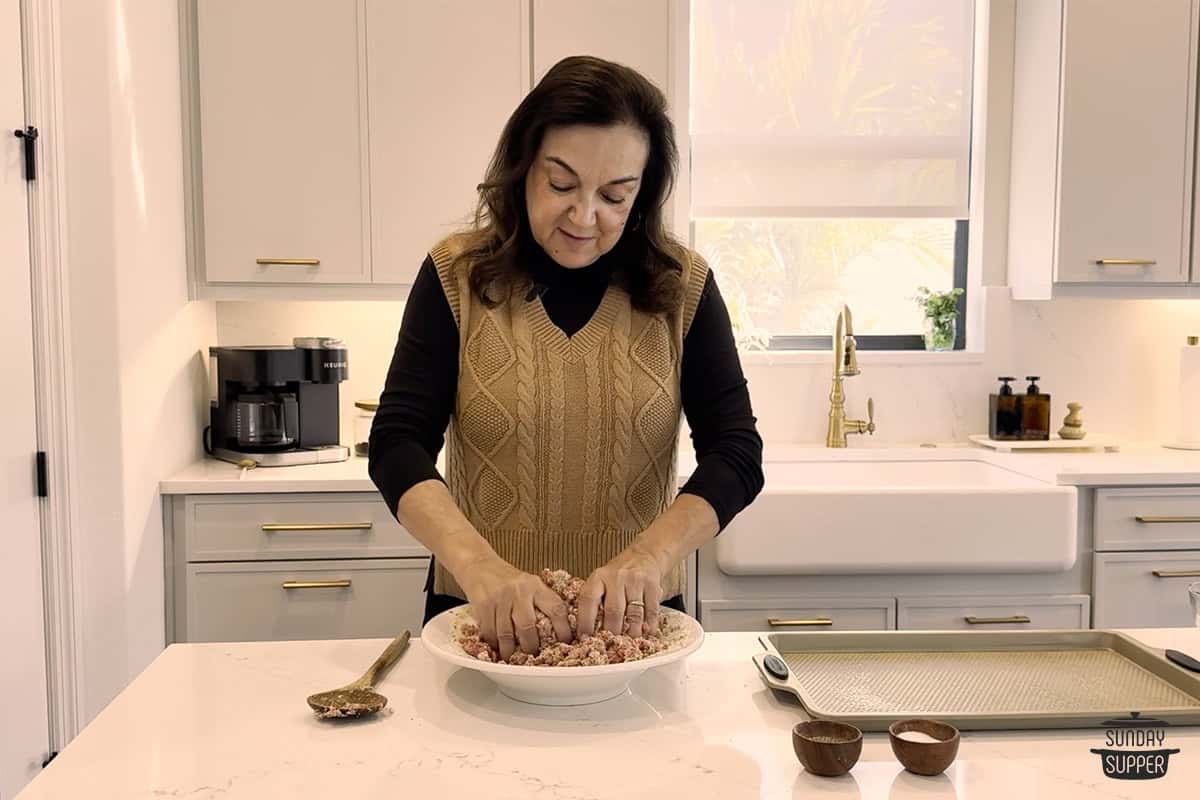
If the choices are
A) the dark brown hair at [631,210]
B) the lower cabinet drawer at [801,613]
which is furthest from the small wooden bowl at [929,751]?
the lower cabinet drawer at [801,613]

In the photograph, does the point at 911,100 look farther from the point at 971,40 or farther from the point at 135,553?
the point at 135,553

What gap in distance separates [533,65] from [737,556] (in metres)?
1.32

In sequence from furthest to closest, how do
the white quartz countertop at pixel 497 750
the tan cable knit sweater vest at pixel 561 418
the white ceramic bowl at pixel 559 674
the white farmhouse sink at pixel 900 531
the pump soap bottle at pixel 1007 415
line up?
the pump soap bottle at pixel 1007 415, the white farmhouse sink at pixel 900 531, the tan cable knit sweater vest at pixel 561 418, the white ceramic bowl at pixel 559 674, the white quartz countertop at pixel 497 750

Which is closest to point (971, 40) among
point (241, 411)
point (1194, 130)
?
point (1194, 130)

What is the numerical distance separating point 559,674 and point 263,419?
6.25 ft

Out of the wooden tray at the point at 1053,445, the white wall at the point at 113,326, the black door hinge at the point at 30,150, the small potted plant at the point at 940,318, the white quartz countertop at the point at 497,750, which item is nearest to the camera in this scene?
the white quartz countertop at the point at 497,750

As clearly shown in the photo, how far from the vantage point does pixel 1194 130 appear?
9.80 feet

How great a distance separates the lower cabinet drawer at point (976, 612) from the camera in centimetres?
270

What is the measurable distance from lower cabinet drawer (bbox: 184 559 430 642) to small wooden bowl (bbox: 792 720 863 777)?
1.69 metres

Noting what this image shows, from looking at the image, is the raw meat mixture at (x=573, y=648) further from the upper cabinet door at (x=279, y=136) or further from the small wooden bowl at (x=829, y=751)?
the upper cabinet door at (x=279, y=136)

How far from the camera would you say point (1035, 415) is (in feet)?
10.6

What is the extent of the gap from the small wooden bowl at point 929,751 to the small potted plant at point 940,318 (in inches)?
94.8

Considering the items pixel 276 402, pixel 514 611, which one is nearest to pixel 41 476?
pixel 276 402

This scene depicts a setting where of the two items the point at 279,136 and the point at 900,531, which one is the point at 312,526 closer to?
the point at 279,136
